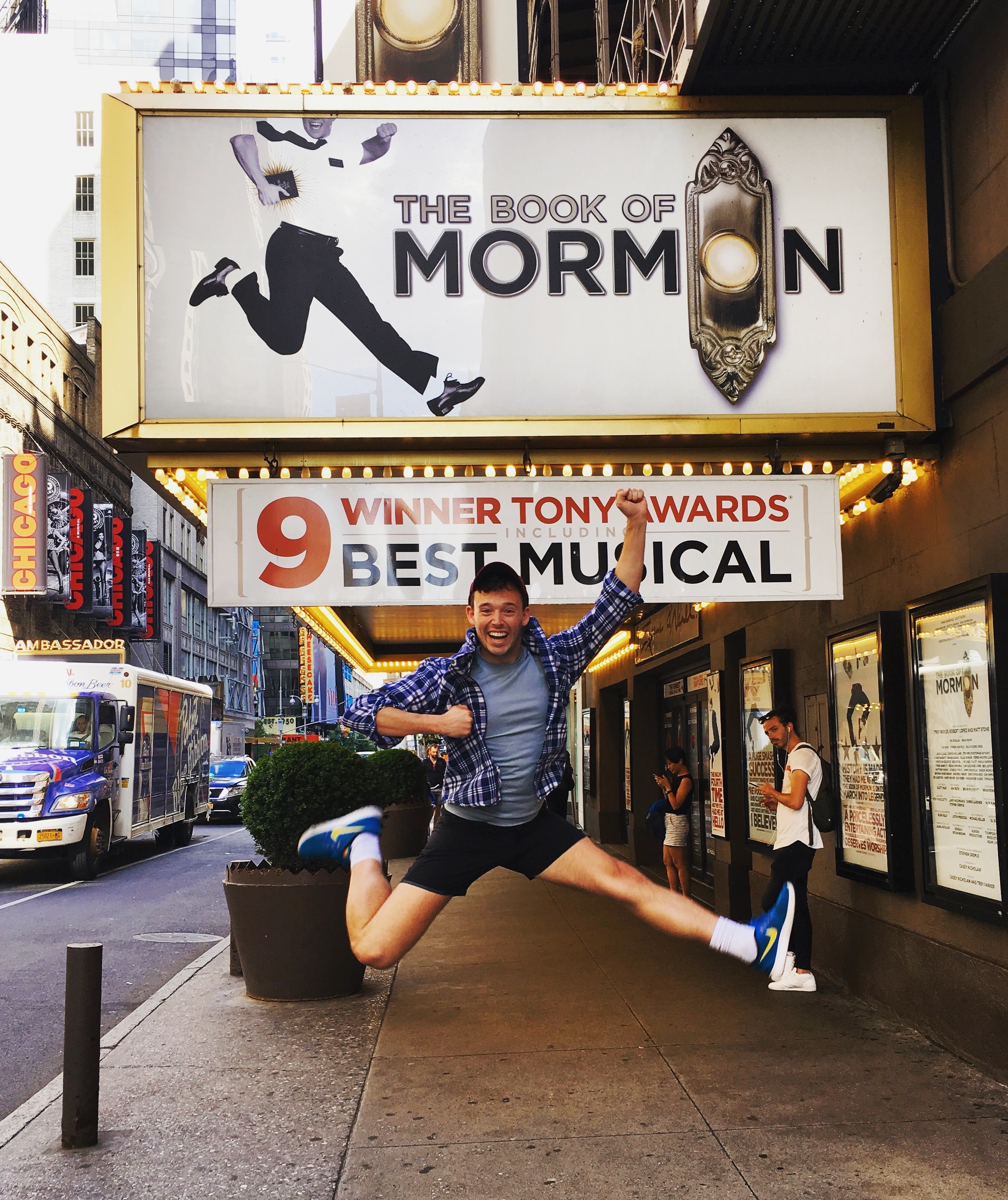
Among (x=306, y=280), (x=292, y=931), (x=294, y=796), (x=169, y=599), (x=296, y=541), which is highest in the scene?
(x=169, y=599)

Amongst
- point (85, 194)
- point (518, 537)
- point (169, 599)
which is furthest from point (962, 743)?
point (85, 194)

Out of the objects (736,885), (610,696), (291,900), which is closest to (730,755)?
(736,885)

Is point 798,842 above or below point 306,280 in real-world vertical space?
below

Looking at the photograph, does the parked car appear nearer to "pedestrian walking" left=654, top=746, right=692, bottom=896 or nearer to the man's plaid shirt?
"pedestrian walking" left=654, top=746, right=692, bottom=896

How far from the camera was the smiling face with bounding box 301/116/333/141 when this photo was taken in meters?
7.14

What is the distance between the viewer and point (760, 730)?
1006 centimetres

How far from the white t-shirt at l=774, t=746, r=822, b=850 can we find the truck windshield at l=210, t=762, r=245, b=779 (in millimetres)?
27026

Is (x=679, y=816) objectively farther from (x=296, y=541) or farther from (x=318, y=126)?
(x=318, y=126)

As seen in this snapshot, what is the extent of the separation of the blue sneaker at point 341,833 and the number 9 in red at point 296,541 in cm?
243

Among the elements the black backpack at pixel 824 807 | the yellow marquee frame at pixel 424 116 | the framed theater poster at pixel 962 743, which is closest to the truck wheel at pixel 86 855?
the yellow marquee frame at pixel 424 116

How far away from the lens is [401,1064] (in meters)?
6.34

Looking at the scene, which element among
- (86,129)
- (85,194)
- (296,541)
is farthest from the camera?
(86,129)

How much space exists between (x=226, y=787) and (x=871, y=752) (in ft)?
90.5

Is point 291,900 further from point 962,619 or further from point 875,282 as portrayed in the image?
point 875,282
